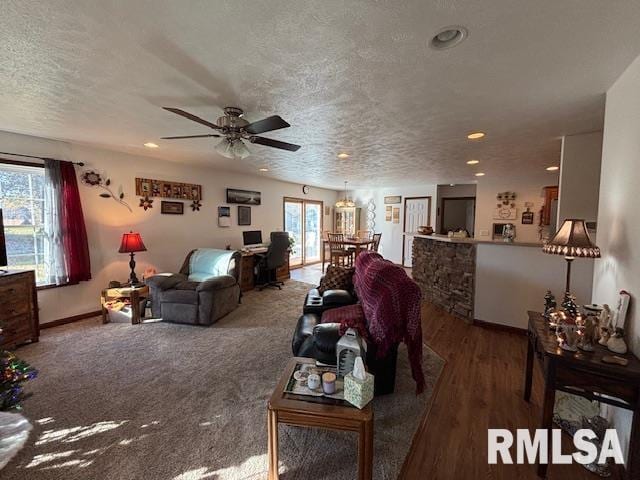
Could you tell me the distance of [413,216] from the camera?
7.63 metres

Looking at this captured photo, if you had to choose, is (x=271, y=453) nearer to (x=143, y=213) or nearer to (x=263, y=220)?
(x=143, y=213)

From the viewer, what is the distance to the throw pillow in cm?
341

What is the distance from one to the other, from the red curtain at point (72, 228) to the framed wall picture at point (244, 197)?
2.43m

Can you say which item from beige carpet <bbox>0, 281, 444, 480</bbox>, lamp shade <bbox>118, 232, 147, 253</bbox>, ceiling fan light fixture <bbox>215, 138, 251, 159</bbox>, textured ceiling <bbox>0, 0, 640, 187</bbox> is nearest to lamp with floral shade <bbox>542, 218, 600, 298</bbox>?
textured ceiling <bbox>0, 0, 640, 187</bbox>

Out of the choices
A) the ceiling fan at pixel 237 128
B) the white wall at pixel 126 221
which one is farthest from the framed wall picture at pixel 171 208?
the ceiling fan at pixel 237 128

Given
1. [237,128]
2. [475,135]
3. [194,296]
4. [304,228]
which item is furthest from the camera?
[304,228]

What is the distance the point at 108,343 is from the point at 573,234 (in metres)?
4.52

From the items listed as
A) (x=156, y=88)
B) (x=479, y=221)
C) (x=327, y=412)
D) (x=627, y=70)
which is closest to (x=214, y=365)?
(x=327, y=412)

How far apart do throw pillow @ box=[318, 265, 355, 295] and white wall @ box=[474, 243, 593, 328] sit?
1.82m

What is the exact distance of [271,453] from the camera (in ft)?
4.68

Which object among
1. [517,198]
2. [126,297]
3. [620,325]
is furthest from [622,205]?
[126,297]

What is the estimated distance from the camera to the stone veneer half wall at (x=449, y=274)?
3.78 m

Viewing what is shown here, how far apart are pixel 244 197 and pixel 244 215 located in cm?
39

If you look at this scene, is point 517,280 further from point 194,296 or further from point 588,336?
point 194,296
